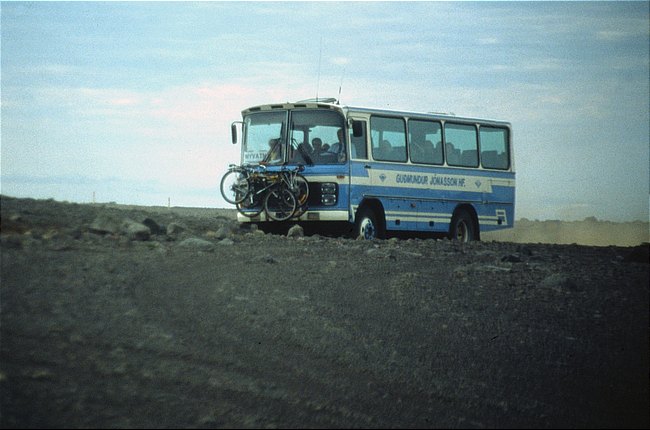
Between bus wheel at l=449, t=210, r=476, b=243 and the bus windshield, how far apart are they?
4.95m

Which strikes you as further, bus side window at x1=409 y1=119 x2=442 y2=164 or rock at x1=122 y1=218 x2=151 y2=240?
bus side window at x1=409 y1=119 x2=442 y2=164

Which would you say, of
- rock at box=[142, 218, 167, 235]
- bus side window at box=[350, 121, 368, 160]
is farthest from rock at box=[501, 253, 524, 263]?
bus side window at box=[350, 121, 368, 160]

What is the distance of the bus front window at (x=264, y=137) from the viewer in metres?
21.2

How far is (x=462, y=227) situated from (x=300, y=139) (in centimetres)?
601

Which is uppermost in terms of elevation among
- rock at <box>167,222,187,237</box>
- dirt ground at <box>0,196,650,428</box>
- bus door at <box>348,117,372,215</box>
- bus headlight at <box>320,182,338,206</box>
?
bus door at <box>348,117,372,215</box>

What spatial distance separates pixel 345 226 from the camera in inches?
818

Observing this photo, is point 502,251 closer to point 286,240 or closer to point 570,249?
point 570,249

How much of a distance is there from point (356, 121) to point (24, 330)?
14755 mm

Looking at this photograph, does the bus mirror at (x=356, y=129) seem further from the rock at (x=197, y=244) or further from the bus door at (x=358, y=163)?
the rock at (x=197, y=244)

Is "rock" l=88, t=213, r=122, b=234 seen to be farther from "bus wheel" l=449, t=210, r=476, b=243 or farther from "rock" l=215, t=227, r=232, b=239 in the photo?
"bus wheel" l=449, t=210, r=476, b=243

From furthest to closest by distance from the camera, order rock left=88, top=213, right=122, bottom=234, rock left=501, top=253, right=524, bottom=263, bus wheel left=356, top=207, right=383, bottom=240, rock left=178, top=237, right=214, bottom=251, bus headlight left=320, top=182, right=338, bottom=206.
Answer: bus wheel left=356, top=207, right=383, bottom=240
bus headlight left=320, top=182, right=338, bottom=206
rock left=501, top=253, right=524, bottom=263
rock left=178, top=237, right=214, bottom=251
rock left=88, top=213, right=122, bottom=234

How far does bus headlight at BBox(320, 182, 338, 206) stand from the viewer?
799 inches

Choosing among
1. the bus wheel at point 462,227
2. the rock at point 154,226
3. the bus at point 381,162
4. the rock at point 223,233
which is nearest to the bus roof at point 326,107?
the bus at point 381,162

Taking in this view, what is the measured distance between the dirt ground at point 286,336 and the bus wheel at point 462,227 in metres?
10.3
